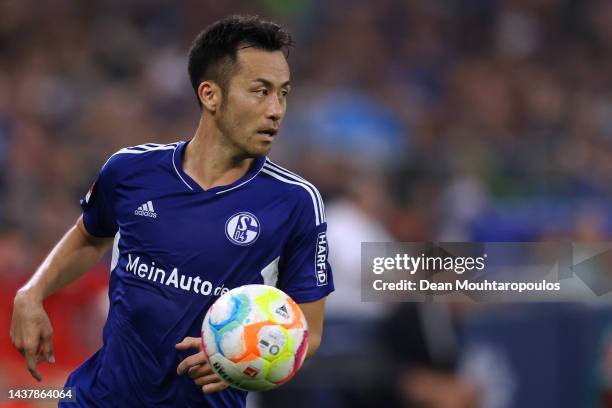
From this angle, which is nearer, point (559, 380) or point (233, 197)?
point (233, 197)

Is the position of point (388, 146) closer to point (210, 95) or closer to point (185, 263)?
point (210, 95)

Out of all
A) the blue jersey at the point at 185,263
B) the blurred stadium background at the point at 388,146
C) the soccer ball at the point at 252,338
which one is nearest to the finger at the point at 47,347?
the blue jersey at the point at 185,263

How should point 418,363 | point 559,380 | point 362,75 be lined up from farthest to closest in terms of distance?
1. point 362,75
2. point 559,380
3. point 418,363

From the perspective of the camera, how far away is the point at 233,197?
4719 millimetres

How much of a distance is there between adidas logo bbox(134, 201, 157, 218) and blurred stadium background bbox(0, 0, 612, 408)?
231 cm

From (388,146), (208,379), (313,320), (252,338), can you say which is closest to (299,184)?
(313,320)

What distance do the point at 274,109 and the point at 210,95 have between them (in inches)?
13.8

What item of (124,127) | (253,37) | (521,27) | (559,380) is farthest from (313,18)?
(253,37)

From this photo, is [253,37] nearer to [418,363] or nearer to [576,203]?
[418,363]

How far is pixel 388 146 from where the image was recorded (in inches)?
529

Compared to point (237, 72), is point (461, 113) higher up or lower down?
higher up

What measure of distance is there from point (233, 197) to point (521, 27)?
13.0 meters

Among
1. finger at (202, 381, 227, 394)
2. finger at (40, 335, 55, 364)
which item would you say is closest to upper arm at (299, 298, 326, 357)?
finger at (202, 381, 227, 394)

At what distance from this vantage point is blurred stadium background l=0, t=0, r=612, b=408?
8.34 metres
